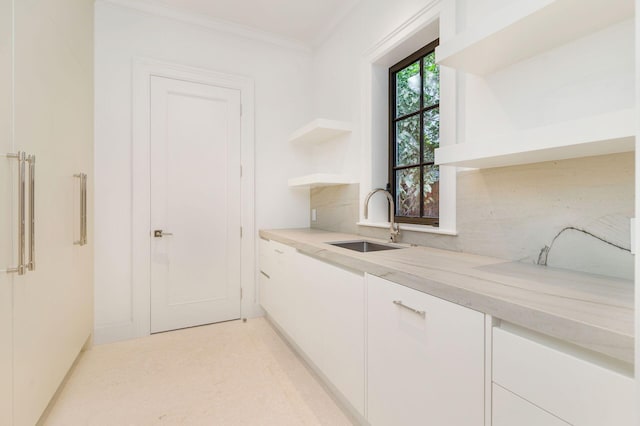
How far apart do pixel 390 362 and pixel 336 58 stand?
101 inches

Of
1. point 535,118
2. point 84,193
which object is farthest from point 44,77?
point 535,118

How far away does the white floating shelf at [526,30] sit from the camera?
39.5 inches

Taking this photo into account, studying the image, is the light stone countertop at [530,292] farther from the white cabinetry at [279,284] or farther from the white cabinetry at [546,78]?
the white cabinetry at [279,284]

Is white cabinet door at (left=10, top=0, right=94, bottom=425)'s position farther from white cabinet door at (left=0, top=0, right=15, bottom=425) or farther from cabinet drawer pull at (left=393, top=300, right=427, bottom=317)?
cabinet drawer pull at (left=393, top=300, right=427, bottom=317)

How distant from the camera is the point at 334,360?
1664 millimetres

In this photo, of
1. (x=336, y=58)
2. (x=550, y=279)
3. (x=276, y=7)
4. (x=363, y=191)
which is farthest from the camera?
(x=336, y=58)

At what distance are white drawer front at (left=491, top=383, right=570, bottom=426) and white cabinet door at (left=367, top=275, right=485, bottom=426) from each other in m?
0.05

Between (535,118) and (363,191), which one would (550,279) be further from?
(363,191)

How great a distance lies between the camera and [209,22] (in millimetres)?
2812

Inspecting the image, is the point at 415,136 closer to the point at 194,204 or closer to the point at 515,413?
the point at 515,413

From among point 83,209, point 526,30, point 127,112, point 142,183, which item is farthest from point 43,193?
point 526,30

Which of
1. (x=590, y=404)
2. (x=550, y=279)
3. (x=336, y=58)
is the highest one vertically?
(x=336, y=58)

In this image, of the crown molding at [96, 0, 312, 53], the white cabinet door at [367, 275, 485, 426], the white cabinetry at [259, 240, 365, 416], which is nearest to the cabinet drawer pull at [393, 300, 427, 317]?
the white cabinet door at [367, 275, 485, 426]

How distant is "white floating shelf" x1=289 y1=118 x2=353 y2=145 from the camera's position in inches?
97.8
